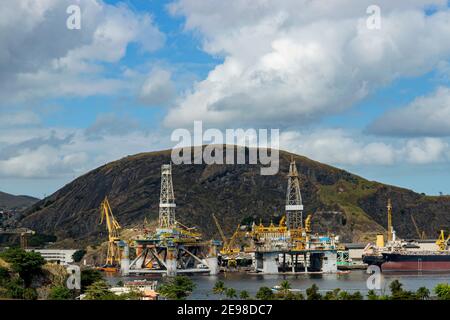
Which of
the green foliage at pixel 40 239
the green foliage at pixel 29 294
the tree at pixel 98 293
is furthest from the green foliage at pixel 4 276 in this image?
the green foliage at pixel 40 239

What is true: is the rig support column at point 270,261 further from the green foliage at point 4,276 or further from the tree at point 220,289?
the green foliage at point 4,276

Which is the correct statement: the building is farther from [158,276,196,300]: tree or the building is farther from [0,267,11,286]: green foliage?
[0,267,11,286]: green foliage

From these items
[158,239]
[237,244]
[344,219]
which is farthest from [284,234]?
[344,219]

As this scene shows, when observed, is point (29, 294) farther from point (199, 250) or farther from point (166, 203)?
point (199, 250)

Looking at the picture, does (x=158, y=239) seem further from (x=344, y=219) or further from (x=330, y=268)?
(x=344, y=219)

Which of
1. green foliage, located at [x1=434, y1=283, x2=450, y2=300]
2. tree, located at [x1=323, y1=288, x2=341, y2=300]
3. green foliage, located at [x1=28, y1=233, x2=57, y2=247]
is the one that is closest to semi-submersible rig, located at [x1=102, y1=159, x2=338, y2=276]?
green foliage, located at [x1=28, y1=233, x2=57, y2=247]
